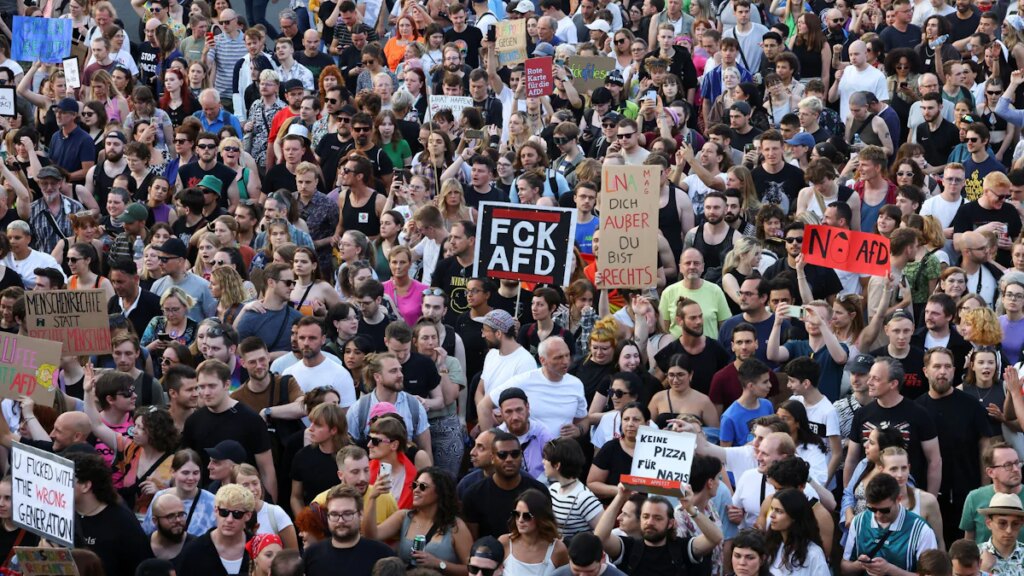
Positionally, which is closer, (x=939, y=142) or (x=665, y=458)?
(x=665, y=458)

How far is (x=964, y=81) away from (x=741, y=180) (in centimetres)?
363

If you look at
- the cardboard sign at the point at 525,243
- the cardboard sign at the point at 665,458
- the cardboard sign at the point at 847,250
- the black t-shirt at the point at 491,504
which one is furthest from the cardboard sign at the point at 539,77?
the cardboard sign at the point at 665,458

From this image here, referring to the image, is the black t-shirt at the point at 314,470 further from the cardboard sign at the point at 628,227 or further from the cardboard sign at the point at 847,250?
the cardboard sign at the point at 847,250

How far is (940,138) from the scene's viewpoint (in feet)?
56.6

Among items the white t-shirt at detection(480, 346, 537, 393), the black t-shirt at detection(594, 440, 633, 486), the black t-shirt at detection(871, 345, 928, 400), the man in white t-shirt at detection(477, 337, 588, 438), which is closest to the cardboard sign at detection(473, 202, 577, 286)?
the white t-shirt at detection(480, 346, 537, 393)

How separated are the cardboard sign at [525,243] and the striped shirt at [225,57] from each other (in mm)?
7496

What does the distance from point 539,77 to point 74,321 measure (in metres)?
6.65

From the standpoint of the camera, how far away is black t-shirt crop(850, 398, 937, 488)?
11703 millimetres

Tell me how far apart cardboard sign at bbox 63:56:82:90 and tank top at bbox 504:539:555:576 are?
34.2ft

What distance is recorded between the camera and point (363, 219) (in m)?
16.1

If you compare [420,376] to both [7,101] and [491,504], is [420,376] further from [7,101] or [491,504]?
[7,101]

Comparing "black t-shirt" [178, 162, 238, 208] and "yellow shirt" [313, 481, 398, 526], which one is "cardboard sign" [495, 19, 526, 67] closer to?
"black t-shirt" [178, 162, 238, 208]

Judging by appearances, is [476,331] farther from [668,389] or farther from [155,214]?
[155,214]

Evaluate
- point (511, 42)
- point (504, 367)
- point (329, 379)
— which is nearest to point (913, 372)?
point (504, 367)
